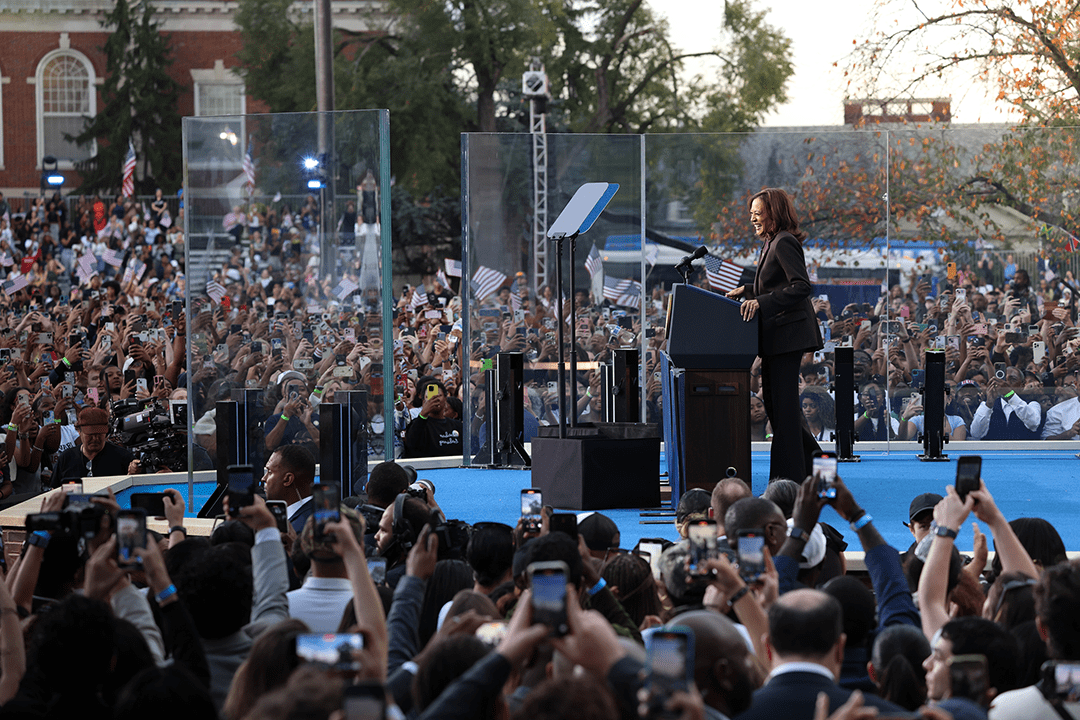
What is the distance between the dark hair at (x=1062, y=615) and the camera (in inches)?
114

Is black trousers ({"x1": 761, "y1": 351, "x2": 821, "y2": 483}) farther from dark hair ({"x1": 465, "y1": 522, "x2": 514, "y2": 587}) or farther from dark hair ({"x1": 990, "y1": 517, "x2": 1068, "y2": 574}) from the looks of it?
dark hair ({"x1": 465, "y1": 522, "x2": 514, "y2": 587})

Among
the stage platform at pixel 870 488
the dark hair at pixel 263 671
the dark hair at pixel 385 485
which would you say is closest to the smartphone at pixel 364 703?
the dark hair at pixel 263 671

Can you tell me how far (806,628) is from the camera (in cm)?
268

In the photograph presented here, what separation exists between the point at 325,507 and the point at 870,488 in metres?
5.40

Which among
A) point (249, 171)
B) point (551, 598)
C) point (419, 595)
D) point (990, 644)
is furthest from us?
point (249, 171)

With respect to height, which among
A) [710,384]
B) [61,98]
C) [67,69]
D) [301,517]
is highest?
[67,69]

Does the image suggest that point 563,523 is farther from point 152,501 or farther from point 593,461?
point 593,461

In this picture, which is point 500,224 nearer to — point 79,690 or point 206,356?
point 206,356

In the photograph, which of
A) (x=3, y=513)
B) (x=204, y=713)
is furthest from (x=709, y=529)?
(x=3, y=513)

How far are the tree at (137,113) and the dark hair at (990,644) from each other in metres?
34.2

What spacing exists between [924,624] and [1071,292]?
818 cm

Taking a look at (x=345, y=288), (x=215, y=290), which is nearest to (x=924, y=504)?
(x=345, y=288)

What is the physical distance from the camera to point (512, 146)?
10.2 m

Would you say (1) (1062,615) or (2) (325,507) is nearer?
(1) (1062,615)
